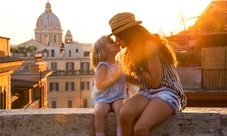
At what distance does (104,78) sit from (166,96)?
28.8 inches

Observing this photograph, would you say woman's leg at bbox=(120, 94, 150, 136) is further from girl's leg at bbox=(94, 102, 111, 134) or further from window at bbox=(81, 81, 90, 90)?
window at bbox=(81, 81, 90, 90)

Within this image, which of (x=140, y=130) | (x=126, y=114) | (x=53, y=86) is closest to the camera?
(x=140, y=130)

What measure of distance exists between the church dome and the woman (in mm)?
101797

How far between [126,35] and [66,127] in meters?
1.02

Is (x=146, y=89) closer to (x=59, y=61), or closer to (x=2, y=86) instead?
(x=2, y=86)

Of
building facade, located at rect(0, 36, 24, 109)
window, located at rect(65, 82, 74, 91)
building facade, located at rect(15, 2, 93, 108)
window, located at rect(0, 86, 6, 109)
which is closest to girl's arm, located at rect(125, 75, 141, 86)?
building facade, located at rect(0, 36, 24, 109)

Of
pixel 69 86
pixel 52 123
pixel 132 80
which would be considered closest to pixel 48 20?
pixel 69 86

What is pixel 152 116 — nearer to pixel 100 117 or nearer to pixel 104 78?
pixel 100 117

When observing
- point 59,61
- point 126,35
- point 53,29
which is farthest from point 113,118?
point 53,29

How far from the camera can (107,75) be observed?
3.69m

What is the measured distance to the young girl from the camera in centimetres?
359

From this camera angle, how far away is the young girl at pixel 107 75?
359 cm

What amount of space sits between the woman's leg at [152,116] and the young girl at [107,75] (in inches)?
18.7

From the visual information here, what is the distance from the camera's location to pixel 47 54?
63.3m
